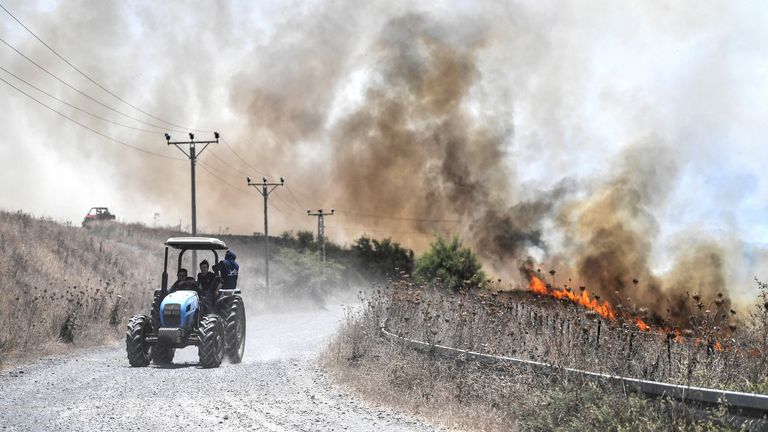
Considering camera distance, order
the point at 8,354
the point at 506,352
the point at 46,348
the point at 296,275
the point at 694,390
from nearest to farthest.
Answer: the point at 694,390
the point at 506,352
the point at 8,354
the point at 46,348
the point at 296,275

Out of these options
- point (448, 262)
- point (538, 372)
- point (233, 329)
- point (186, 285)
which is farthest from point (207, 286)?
point (448, 262)

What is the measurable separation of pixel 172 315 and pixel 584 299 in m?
8.75

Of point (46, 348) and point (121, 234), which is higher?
point (121, 234)

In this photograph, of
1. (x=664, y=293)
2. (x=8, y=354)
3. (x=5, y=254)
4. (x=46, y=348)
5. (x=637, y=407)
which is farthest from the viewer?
(x=5, y=254)

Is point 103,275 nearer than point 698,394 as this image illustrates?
No

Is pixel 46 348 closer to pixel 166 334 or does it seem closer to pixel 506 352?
pixel 166 334

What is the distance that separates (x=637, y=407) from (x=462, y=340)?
6.03m

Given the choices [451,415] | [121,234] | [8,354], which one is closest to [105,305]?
[8,354]

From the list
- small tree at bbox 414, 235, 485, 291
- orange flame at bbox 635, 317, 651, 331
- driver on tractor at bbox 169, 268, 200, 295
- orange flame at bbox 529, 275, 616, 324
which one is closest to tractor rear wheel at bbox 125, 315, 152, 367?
driver on tractor at bbox 169, 268, 200, 295

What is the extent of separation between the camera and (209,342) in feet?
54.7

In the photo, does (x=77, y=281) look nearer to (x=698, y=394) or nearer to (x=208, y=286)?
(x=208, y=286)

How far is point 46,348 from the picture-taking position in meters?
20.7

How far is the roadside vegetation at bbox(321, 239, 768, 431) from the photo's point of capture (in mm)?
8734

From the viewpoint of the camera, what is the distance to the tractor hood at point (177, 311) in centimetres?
1684
